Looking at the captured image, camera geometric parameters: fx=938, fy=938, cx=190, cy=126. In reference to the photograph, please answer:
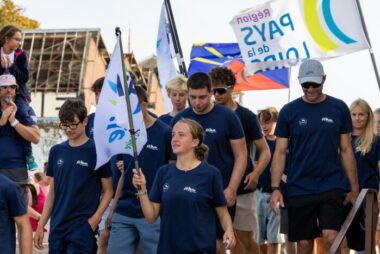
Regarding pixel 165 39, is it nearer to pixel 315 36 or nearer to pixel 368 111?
pixel 315 36

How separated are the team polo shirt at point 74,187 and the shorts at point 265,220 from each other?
4.27 meters

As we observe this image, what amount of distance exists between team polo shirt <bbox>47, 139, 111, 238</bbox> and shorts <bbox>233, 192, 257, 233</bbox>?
157cm

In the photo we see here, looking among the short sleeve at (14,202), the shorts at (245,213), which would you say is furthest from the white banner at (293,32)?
the short sleeve at (14,202)

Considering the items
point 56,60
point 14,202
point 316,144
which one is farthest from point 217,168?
point 56,60

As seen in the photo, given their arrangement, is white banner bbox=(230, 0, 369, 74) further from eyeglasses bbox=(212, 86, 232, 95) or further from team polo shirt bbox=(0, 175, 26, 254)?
team polo shirt bbox=(0, 175, 26, 254)

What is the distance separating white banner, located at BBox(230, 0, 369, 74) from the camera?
11180 millimetres

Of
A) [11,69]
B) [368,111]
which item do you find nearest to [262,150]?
[368,111]

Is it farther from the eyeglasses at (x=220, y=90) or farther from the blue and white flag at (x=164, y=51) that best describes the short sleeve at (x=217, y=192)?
the blue and white flag at (x=164, y=51)

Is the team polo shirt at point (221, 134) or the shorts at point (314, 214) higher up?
the team polo shirt at point (221, 134)

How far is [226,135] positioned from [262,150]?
72 centimetres

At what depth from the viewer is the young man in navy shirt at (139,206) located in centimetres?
880

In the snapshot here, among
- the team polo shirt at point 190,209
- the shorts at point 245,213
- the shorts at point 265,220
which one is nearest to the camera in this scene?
the team polo shirt at point 190,209

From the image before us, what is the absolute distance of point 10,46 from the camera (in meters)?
10.0

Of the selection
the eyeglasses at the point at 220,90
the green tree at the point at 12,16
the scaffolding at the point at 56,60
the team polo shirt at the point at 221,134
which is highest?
the green tree at the point at 12,16
